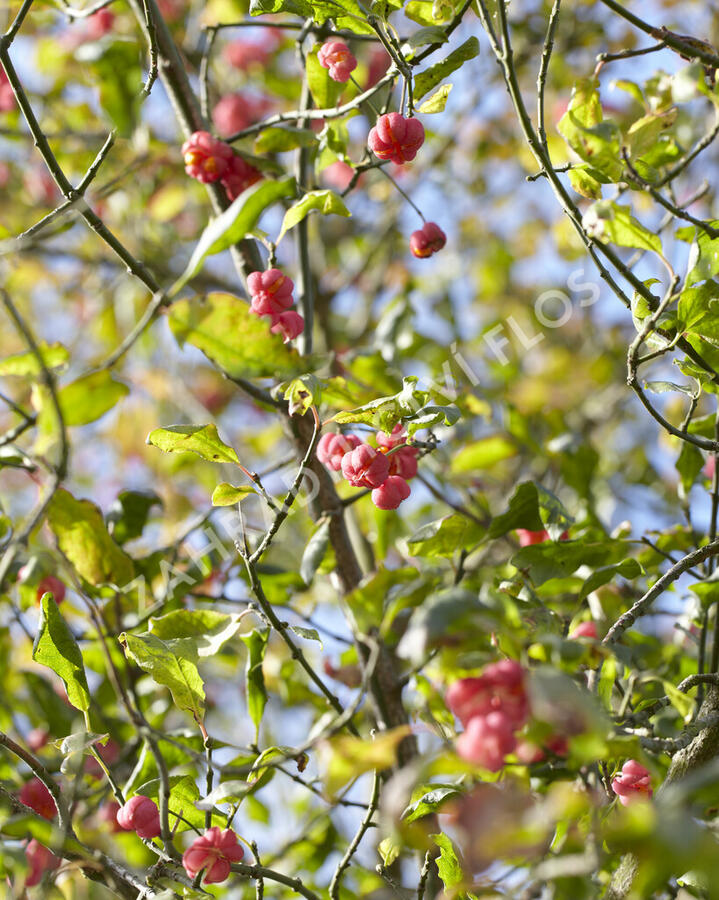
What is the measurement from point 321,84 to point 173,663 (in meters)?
0.90

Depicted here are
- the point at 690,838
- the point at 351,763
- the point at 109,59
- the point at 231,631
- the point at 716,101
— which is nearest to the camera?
the point at 690,838

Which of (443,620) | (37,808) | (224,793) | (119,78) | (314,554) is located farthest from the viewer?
(119,78)

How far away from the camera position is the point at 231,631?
1123mm

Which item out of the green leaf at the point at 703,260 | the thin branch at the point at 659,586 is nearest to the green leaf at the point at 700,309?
the green leaf at the point at 703,260

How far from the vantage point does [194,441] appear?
1087 mm

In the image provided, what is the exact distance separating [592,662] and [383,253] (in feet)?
7.93

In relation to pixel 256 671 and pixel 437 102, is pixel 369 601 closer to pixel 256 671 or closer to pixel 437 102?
pixel 256 671

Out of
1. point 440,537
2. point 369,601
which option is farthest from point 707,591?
point 369,601

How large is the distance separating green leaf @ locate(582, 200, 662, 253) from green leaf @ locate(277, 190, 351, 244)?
0.33 metres

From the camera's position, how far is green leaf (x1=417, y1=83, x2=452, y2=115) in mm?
1167

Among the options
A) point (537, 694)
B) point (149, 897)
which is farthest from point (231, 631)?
point (537, 694)

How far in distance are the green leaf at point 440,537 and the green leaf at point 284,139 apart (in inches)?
25.4

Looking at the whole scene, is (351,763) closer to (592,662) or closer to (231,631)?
(592,662)

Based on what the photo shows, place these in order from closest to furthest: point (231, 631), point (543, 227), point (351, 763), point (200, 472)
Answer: point (351, 763) < point (231, 631) < point (200, 472) < point (543, 227)
